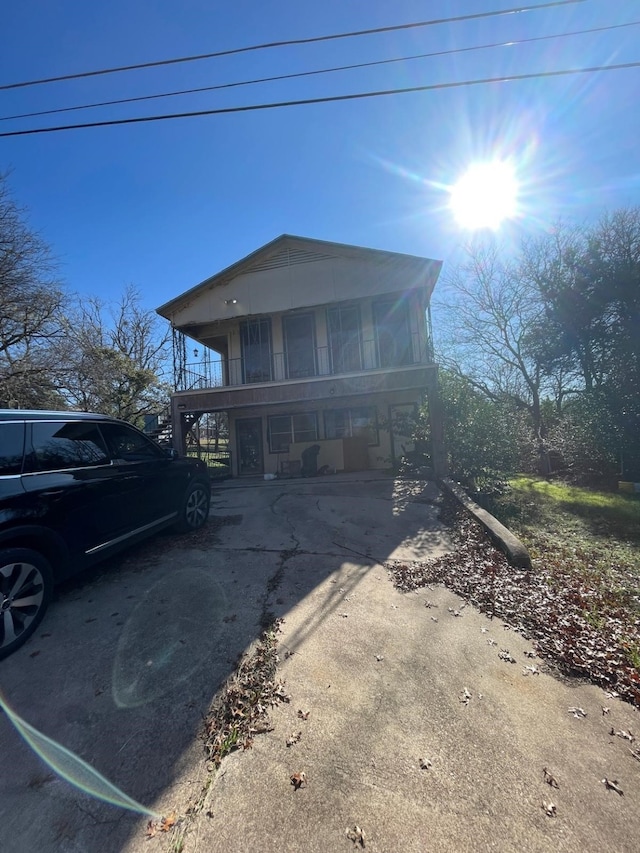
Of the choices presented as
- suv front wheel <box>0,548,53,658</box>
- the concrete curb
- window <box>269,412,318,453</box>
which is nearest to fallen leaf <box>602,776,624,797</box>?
the concrete curb

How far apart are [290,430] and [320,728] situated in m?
12.6

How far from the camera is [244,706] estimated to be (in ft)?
7.49

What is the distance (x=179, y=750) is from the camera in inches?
78.8

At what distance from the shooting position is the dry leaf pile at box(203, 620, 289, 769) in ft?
6.66

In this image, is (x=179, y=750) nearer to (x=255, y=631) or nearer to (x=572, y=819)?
(x=255, y=631)

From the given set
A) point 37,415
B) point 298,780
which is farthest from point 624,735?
point 37,415

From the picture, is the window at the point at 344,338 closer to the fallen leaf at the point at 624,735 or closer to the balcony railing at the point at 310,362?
the balcony railing at the point at 310,362

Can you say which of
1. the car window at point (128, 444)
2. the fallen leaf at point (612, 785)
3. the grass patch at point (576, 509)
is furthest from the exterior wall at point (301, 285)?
the fallen leaf at point (612, 785)

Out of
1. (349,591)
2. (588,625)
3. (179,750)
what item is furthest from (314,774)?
(588,625)

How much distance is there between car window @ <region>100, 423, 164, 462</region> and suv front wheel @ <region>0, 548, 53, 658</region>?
4.67 ft

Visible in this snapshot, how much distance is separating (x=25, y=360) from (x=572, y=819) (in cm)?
1702

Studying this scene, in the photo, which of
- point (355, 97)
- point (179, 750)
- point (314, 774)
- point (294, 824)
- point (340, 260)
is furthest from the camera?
point (340, 260)

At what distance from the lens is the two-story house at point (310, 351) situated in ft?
39.2

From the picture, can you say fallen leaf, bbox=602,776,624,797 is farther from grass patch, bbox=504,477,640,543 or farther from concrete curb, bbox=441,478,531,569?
grass patch, bbox=504,477,640,543
